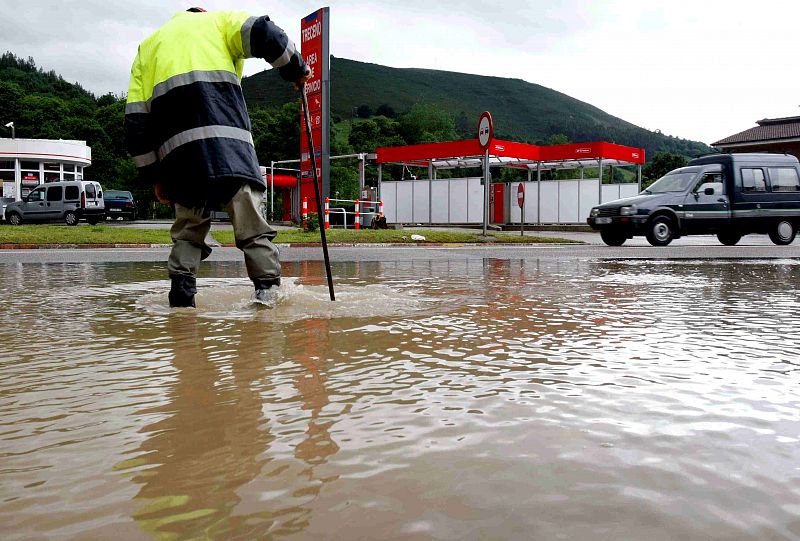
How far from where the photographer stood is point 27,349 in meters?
3.09

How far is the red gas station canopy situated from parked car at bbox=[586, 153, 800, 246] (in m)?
13.4

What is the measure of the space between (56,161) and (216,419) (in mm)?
53959

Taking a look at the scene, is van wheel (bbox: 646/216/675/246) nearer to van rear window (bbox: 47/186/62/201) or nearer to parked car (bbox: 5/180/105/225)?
parked car (bbox: 5/180/105/225)

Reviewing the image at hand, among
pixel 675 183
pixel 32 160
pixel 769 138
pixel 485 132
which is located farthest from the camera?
pixel 32 160

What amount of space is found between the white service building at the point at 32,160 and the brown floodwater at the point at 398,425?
4972cm

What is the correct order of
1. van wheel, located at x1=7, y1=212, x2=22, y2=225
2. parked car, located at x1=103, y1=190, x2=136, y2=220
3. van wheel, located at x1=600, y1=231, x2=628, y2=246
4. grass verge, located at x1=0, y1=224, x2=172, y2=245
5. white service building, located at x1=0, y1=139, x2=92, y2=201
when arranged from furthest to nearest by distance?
white service building, located at x1=0, y1=139, x2=92, y2=201, parked car, located at x1=103, y1=190, x2=136, y2=220, van wheel, located at x1=7, y1=212, x2=22, y2=225, van wheel, located at x1=600, y1=231, x2=628, y2=246, grass verge, located at x1=0, y1=224, x2=172, y2=245

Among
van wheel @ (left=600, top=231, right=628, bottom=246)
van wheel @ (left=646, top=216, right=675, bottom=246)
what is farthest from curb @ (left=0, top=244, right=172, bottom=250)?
van wheel @ (left=646, top=216, right=675, bottom=246)

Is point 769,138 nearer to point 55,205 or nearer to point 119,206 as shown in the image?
point 119,206

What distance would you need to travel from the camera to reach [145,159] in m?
4.48

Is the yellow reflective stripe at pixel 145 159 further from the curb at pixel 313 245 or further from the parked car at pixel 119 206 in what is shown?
the parked car at pixel 119 206

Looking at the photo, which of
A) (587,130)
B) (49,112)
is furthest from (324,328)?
(587,130)

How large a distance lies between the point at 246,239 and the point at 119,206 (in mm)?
34092

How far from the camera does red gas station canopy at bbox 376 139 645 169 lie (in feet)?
102

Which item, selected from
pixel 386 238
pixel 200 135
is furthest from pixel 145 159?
pixel 386 238
